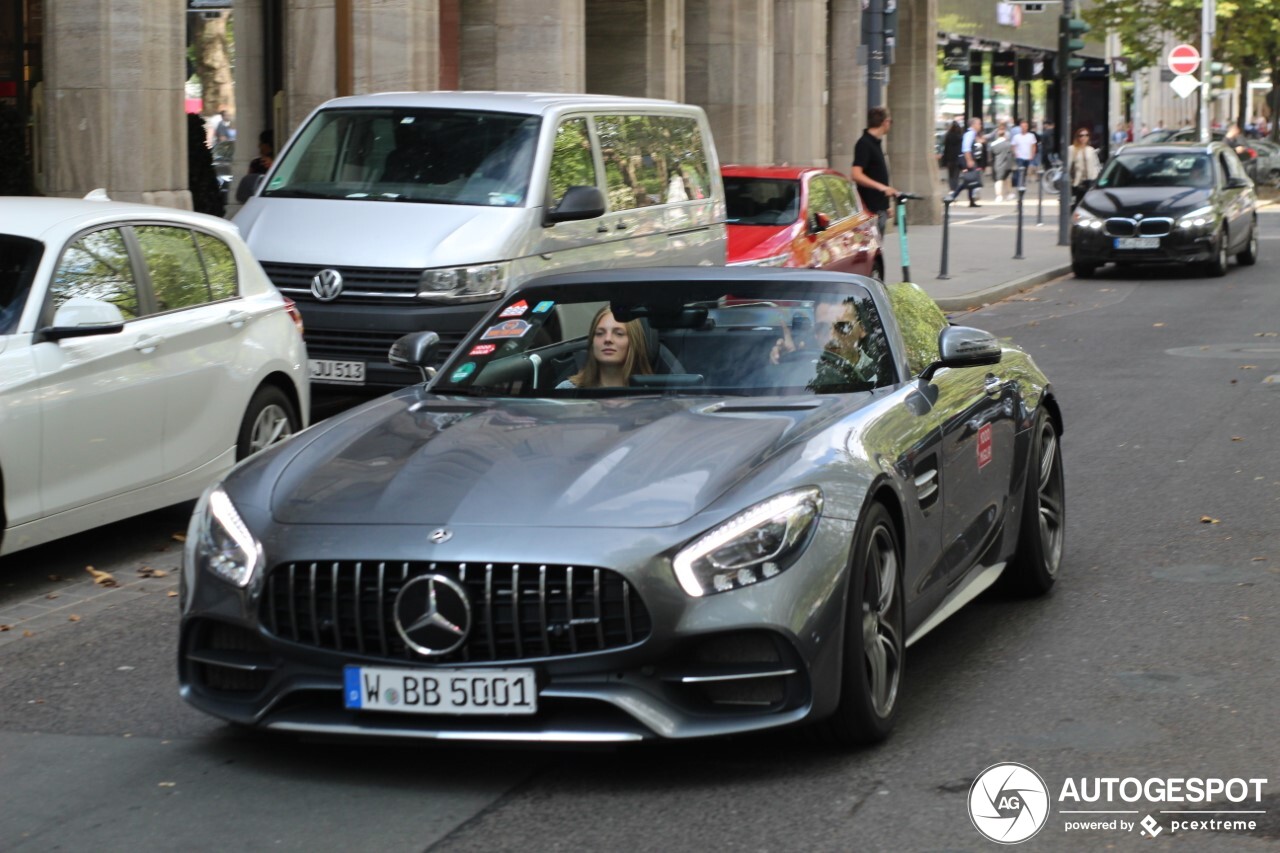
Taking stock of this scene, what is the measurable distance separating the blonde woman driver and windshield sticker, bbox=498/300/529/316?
39 centimetres

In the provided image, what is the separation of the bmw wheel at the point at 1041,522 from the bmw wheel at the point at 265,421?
146 inches

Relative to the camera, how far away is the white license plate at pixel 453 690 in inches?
204

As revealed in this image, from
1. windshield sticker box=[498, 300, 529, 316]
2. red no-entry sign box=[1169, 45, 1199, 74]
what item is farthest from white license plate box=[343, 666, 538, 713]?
red no-entry sign box=[1169, 45, 1199, 74]

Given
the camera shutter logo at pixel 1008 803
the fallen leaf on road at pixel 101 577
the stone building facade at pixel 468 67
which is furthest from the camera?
the stone building facade at pixel 468 67

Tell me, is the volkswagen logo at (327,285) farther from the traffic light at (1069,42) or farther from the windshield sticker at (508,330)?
the traffic light at (1069,42)

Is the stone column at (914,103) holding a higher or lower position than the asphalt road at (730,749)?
higher

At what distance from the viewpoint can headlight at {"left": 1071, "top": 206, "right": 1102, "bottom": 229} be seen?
89.1ft

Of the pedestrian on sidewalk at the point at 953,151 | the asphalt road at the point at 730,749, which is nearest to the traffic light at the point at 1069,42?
the pedestrian on sidewalk at the point at 953,151

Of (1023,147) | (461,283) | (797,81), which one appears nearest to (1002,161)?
(1023,147)

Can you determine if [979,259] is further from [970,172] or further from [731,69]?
[970,172]

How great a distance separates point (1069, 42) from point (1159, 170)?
3642 mm

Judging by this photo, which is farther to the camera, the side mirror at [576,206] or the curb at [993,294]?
the curb at [993,294]

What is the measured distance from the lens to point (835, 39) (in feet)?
124

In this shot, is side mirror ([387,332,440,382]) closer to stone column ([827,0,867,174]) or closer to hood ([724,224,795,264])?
hood ([724,224,795,264])
